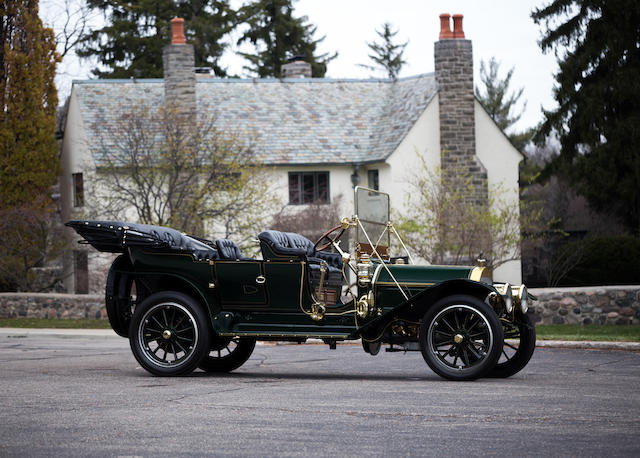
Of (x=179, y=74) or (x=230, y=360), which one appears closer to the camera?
(x=230, y=360)

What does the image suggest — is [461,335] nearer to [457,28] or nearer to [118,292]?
[118,292]

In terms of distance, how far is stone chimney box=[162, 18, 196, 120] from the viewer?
31.1m

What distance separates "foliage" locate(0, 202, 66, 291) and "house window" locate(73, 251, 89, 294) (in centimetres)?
262

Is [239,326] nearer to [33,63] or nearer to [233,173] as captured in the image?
[233,173]

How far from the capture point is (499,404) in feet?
27.3

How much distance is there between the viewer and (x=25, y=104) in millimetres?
30250

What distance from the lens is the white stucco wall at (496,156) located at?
32594 millimetres

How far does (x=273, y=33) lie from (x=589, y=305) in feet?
106

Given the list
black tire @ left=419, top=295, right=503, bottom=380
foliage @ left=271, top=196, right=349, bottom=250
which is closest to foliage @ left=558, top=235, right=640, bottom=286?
foliage @ left=271, top=196, right=349, bottom=250

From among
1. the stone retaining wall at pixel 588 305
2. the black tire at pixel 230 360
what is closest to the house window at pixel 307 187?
the stone retaining wall at pixel 588 305

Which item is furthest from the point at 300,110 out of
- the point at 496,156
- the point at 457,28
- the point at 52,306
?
the point at 52,306

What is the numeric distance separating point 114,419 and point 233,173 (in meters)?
19.9

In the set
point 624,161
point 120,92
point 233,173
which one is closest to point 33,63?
point 120,92

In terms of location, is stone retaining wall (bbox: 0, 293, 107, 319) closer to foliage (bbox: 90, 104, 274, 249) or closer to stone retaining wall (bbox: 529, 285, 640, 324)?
foliage (bbox: 90, 104, 274, 249)
